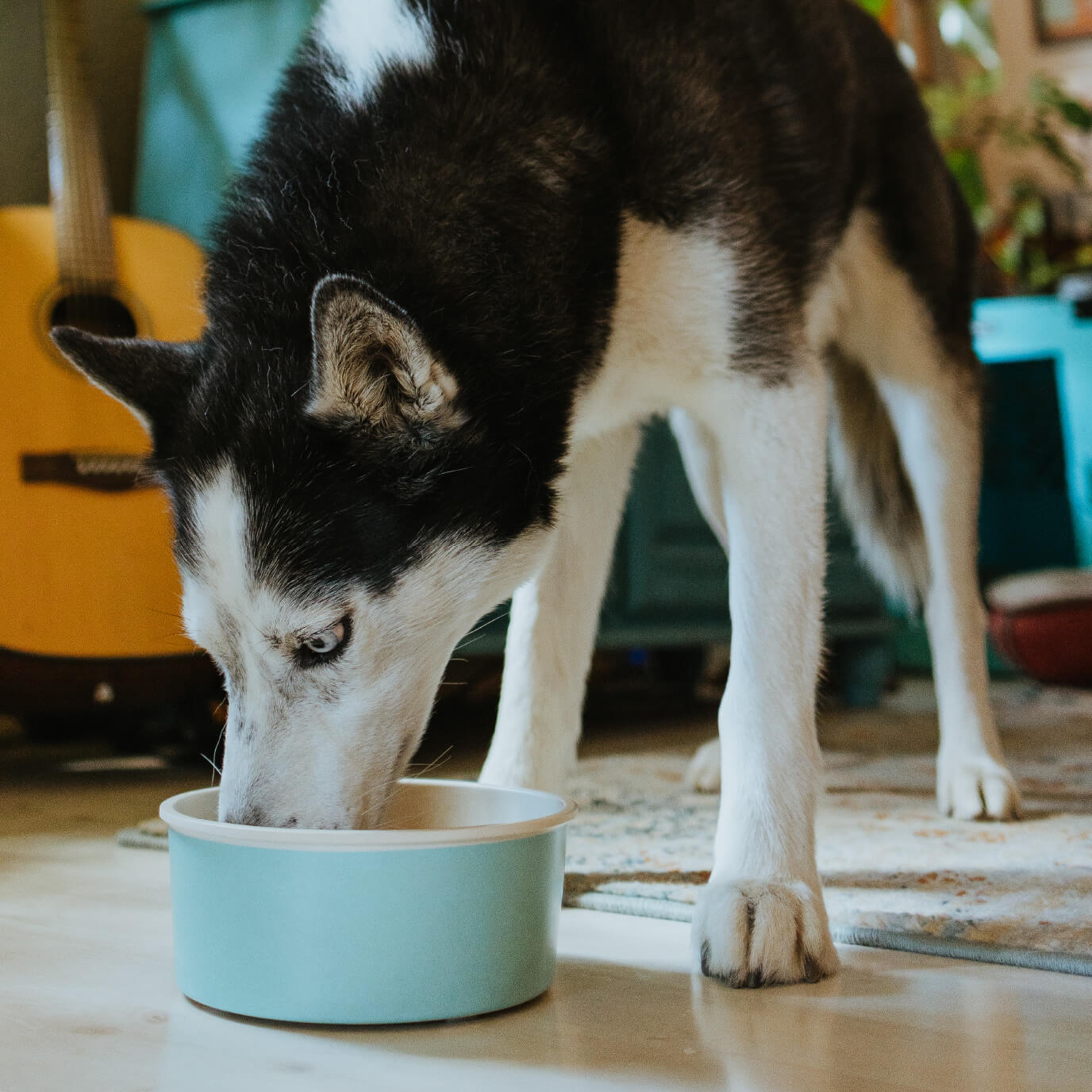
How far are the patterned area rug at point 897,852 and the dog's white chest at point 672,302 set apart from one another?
505mm

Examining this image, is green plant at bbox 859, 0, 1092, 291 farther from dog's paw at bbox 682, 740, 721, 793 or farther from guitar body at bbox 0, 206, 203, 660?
guitar body at bbox 0, 206, 203, 660

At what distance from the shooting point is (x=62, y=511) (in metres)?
1.91

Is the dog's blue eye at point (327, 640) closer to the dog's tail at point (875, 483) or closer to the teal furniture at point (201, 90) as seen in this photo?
the dog's tail at point (875, 483)

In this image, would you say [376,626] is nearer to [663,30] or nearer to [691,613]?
[663,30]

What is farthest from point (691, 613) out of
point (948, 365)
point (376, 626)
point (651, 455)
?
point (376, 626)

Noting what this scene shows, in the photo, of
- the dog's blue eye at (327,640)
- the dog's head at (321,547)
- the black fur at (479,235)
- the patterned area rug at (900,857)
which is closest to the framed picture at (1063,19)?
the patterned area rug at (900,857)

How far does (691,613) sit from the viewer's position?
2.58 m

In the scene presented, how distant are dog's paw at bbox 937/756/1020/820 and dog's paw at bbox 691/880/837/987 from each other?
2.20 ft

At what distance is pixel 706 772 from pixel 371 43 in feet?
3.86

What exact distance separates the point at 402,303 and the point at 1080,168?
441 centimetres

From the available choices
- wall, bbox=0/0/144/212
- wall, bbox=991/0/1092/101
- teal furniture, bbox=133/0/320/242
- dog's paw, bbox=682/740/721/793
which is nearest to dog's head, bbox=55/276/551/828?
dog's paw, bbox=682/740/721/793

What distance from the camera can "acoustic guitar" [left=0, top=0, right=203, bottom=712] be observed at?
6.19ft

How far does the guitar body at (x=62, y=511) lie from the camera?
6.18 ft

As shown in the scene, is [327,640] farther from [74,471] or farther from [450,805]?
[74,471]
